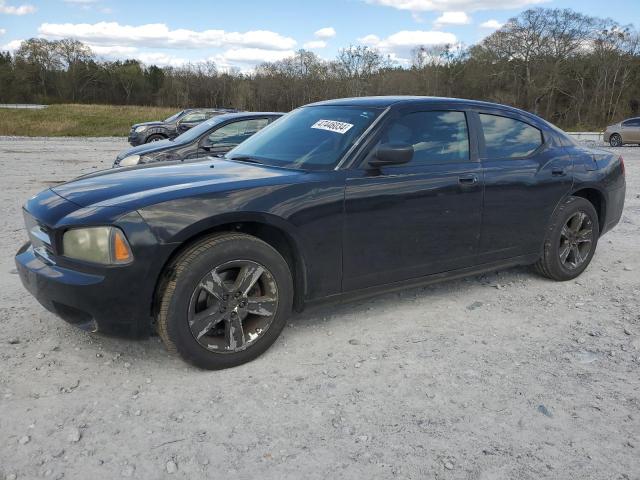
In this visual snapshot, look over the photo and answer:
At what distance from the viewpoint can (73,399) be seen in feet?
9.28

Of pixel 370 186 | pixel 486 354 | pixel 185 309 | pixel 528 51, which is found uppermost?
pixel 528 51

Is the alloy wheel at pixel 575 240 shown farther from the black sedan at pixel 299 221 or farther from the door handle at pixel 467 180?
the door handle at pixel 467 180

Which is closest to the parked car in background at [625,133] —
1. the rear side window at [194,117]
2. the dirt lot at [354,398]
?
the rear side window at [194,117]

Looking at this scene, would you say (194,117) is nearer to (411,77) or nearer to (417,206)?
(417,206)

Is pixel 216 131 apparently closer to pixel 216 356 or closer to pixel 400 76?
pixel 216 356

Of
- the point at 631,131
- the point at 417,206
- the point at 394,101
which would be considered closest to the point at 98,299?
the point at 417,206

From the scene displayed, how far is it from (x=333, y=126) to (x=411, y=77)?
72350 mm

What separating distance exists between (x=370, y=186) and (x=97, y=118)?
126 feet

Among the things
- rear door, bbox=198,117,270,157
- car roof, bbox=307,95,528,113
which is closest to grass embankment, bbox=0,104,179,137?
rear door, bbox=198,117,270,157

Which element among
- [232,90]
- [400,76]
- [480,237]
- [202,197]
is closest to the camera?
[202,197]

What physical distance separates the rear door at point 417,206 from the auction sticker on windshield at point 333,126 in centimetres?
25

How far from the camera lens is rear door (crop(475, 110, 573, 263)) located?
4.16 meters

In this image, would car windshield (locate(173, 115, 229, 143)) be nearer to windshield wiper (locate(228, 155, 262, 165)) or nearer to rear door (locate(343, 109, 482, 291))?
windshield wiper (locate(228, 155, 262, 165))

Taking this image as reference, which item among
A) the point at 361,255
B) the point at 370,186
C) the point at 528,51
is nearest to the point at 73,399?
the point at 361,255
